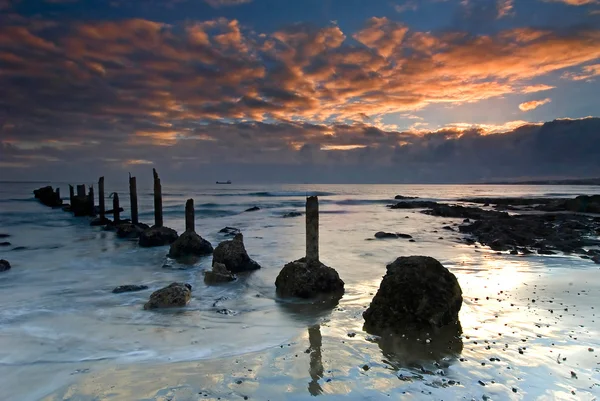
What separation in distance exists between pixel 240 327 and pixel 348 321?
2.48 meters

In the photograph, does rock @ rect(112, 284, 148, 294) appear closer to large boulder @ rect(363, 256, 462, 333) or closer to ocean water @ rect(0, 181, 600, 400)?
ocean water @ rect(0, 181, 600, 400)

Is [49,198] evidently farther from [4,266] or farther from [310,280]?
[310,280]

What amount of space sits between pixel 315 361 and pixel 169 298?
18.1 feet

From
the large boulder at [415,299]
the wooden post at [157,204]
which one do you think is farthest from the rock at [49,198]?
the large boulder at [415,299]

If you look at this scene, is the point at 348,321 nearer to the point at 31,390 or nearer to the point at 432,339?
the point at 432,339

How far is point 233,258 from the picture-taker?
15.2 m

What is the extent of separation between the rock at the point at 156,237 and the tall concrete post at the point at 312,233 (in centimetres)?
1300

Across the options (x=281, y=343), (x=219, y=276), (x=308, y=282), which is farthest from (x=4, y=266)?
(x=281, y=343)

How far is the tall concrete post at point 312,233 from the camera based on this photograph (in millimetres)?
12297

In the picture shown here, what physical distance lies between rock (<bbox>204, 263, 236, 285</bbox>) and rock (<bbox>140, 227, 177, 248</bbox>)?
9.90m

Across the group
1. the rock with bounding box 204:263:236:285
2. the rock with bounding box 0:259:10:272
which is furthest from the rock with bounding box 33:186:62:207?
the rock with bounding box 204:263:236:285

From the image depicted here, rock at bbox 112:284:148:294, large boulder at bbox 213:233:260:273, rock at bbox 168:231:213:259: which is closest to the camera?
rock at bbox 112:284:148:294

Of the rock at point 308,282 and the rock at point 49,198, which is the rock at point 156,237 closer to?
the rock at point 308,282

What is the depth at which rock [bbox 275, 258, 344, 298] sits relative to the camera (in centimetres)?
1129
